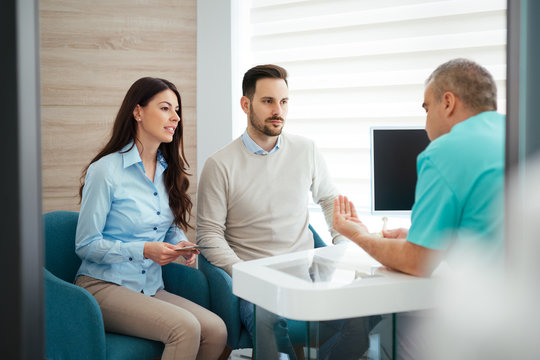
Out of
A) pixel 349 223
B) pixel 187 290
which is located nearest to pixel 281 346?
pixel 349 223

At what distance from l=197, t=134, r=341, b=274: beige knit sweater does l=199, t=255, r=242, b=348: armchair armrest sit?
0.16m

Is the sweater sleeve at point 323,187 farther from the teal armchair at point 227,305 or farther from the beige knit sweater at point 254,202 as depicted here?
the teal armchair at point 227,305

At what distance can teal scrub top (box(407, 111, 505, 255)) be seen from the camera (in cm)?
141

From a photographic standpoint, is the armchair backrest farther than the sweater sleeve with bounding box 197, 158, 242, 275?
No

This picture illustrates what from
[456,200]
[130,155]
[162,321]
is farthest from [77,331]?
[456,200]

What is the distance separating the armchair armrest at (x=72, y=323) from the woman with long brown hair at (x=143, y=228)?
16 cm

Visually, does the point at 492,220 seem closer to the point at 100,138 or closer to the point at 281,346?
the point at 281,346

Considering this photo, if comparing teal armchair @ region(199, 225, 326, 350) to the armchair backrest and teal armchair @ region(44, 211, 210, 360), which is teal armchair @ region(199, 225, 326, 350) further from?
the armchair backrest

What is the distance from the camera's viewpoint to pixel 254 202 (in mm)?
2611

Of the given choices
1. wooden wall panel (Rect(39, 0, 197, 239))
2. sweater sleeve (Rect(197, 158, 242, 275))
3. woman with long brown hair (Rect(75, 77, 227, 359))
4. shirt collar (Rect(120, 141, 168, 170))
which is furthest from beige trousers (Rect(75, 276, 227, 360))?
wooden wall panel (Rect(39, 0, 197, 239))

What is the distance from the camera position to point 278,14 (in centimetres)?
361

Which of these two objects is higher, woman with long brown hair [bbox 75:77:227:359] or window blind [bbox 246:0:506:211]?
window blind [bbox 246:0:506:211]

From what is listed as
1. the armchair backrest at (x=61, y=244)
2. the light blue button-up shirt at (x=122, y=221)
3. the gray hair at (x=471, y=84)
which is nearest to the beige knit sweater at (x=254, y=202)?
the light blue button-up shirt at (x=122, y=221)

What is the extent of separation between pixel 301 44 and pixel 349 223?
2.14 meters
